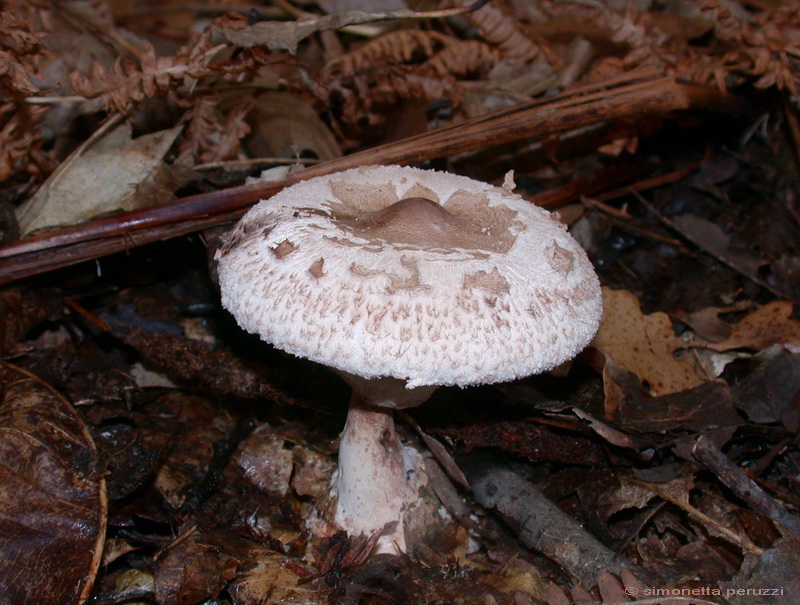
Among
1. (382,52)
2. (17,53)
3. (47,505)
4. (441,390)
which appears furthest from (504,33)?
(47,505)

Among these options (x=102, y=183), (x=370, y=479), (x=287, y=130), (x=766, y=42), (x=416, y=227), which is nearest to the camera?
(x=416, y=227)

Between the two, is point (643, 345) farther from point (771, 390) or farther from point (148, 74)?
point (148, 74)

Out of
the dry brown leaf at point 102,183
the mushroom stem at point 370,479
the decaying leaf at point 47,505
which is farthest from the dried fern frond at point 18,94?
the mushroom stem at point 370,479

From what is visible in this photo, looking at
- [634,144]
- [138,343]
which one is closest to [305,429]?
[138,343]

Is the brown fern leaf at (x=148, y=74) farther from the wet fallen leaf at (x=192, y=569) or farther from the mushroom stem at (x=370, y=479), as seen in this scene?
the wet fallen leaf at (x=192, y=569)

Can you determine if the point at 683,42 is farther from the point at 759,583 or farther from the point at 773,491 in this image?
the point at 759,583

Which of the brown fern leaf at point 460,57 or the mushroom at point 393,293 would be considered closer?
the mushroom at point 393,293
